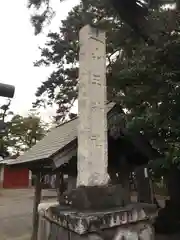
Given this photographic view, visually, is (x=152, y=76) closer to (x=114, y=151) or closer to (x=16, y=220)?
(x=114, y=151)

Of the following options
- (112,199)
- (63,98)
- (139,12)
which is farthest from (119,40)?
(63,98)

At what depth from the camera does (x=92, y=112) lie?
443cm

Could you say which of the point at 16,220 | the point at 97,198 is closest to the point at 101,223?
the point at 97,198

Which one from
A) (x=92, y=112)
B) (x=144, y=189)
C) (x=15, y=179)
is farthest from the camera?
(x=15, y=179)

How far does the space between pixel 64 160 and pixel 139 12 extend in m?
3.64

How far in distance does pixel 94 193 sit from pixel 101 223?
542mm

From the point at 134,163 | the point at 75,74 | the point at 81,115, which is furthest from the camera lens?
the point at 75,74

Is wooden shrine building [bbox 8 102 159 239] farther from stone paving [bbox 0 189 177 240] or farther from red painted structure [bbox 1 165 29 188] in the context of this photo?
red painted structure [bbox 1 165 29 188]

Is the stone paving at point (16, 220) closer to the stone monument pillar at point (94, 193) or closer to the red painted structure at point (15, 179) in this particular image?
the stone monument pillar at point (94, 193)

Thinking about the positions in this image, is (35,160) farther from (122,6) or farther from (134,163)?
(122,6)

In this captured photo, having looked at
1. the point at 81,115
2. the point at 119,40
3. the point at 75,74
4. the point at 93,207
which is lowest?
the point at 93,207

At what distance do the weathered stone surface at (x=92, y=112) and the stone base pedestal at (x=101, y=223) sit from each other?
70 cm

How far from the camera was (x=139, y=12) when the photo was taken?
4852mm

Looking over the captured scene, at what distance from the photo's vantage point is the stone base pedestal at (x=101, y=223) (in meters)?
3.11
